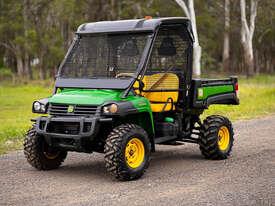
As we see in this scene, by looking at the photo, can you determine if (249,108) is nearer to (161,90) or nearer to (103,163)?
(103,163)

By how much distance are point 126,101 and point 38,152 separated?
1.57 m

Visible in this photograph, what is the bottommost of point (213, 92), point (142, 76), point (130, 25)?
point (213, 92)

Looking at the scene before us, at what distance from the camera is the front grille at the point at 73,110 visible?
831 centimetres

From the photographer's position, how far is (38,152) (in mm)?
8867

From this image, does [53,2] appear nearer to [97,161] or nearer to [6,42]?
[6,42]

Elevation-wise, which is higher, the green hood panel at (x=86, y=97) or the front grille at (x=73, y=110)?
the green hood panel at (x=86, y=97)

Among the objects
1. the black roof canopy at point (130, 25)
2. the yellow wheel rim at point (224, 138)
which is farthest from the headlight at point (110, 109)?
the yellow wheel rim at point (224, 138)

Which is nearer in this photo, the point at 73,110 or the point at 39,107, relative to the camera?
the point at 73,110

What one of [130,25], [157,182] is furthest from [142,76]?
[157,182]

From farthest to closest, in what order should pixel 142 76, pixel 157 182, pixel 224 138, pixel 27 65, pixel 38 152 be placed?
pixel 27 65 < pixel 224 138 < pixel 38 152 < pixel 142 76 < pixel 157 182

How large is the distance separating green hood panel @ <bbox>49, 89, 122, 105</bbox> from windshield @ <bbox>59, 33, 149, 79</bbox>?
434 millimetres

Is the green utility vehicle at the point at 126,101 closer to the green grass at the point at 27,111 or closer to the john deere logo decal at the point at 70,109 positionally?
the john deere logo decal at the point at 70,109

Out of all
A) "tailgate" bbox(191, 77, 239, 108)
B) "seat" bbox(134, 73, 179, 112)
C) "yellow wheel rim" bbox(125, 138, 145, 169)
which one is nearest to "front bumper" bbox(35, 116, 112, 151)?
A: "yellow wheel rim" bbox(125, 138, 145, 169)

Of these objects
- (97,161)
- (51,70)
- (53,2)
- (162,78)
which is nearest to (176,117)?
(162,78)
